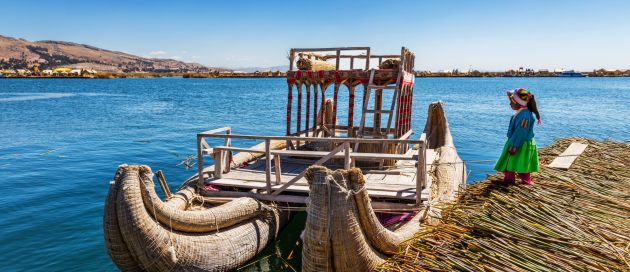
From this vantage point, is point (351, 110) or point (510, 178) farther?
point (351, 110)

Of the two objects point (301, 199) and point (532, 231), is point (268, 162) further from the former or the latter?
point (532, 231)

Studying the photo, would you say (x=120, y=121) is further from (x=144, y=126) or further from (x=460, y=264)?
(x=460, y=264)

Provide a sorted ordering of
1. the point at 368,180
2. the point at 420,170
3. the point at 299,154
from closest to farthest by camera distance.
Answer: the point at 420,170 < the point at 299,154 < the point at 368,180

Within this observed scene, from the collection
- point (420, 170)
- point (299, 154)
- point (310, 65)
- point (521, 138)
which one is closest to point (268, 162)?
point (299, 154)

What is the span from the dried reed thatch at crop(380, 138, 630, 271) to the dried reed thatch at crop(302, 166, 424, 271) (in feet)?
1.67

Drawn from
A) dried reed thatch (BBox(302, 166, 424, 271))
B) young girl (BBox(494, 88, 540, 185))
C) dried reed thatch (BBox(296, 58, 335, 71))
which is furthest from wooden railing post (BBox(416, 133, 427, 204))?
dried reed thatch (BBox(296, 58, 335, 71))

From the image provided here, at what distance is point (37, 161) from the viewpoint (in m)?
20.7

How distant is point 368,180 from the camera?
9.84 metres

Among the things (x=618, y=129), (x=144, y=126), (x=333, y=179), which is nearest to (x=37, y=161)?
(x=144, y=126)

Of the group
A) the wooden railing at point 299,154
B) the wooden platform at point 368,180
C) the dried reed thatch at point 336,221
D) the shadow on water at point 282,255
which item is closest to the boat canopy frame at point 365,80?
the wooden platform at point 368,180

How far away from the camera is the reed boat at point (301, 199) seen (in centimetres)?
620

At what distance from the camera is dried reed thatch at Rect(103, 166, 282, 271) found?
638cm

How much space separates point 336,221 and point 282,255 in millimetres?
4370

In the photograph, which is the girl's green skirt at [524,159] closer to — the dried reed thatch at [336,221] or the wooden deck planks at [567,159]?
the wooden deck planks at [567,159]
